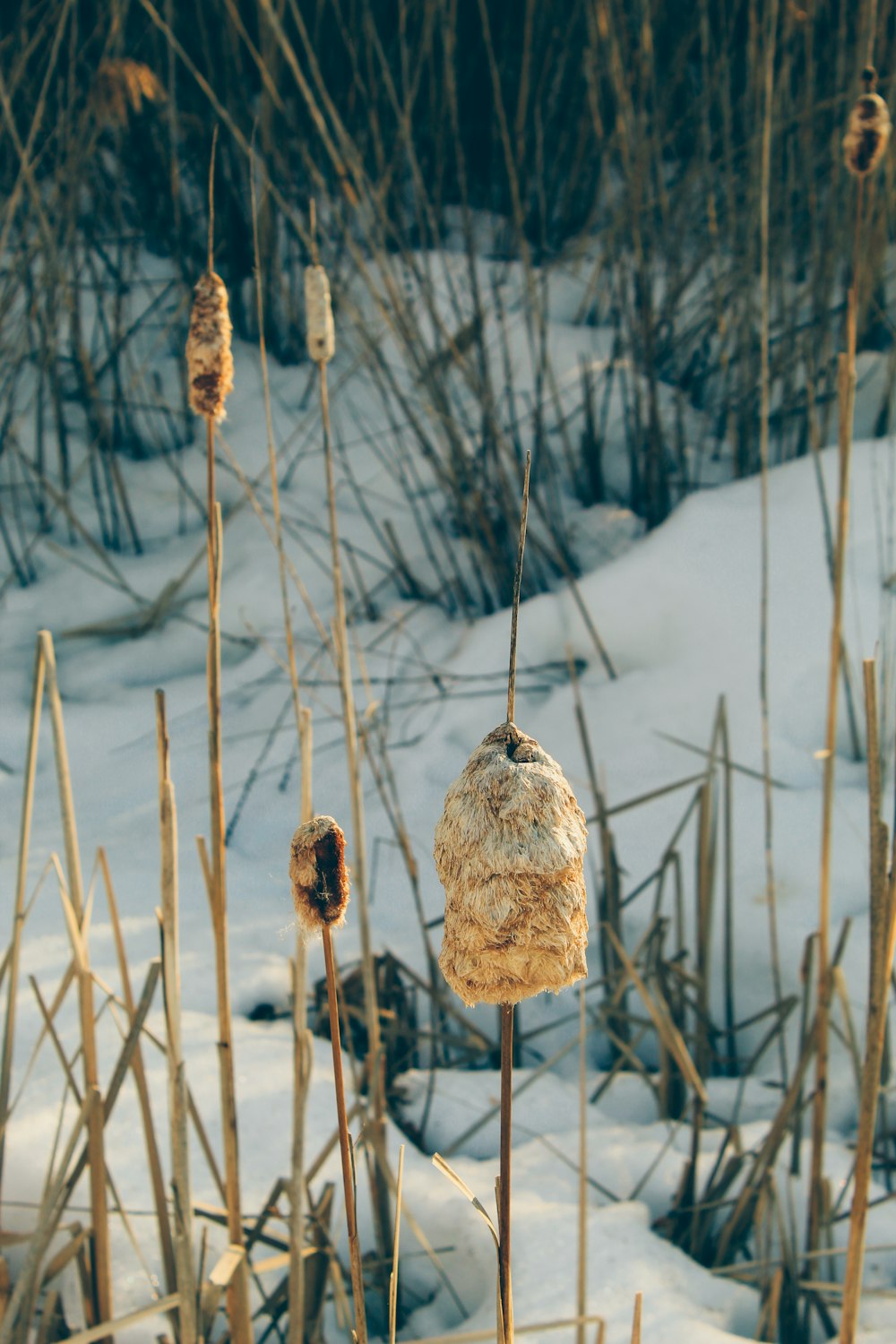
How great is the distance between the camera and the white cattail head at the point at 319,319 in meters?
0.61

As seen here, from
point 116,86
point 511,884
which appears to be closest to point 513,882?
point 511,884

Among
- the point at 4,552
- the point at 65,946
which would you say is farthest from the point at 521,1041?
the point at 4,552

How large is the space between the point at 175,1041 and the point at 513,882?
359mm

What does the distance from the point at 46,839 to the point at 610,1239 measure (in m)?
0.84

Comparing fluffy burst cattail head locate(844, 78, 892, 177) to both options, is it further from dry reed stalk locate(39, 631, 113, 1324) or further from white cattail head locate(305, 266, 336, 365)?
dry reed stalk locate(39, 631, 113, 1324)

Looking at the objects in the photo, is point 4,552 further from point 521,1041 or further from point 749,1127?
point 749,1127

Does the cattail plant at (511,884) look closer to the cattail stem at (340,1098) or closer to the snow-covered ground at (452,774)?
the cattail stem at (340,1098)

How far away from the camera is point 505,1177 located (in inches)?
12.4

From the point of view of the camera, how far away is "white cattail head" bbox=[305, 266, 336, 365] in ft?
2.00

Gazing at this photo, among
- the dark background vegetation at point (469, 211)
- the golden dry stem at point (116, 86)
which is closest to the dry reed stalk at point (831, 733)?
the dark background vegetation at point (469, 211)

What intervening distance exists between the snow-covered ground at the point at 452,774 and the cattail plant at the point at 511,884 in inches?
25.8

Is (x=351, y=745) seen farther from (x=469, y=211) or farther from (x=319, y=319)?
(x=469, y=211)

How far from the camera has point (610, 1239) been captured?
3.09 ft

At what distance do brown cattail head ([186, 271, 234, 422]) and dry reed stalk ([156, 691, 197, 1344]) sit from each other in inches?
5.6
